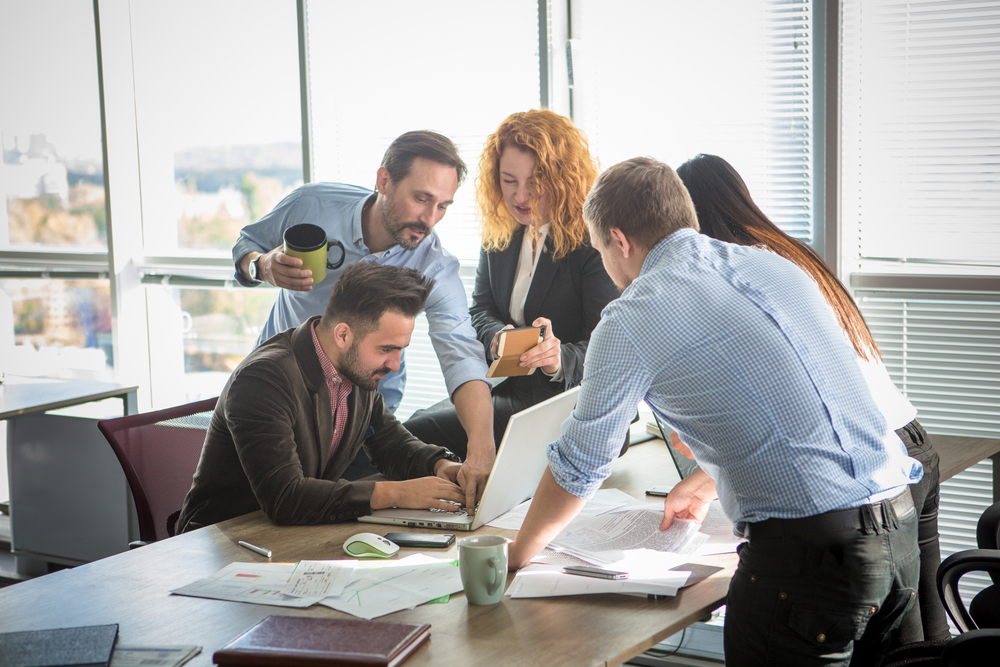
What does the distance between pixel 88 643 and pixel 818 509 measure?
1.11 m

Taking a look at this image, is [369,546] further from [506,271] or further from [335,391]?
[506,271]

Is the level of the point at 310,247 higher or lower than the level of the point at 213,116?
lower

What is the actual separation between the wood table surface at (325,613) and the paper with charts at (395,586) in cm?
3

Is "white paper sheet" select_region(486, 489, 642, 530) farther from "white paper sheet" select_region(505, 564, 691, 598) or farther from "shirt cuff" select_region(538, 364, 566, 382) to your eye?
"shirt cuff" select_region(538, 364, 566, 382)

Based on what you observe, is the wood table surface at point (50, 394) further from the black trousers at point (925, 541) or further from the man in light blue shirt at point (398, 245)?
the black trousers at point (925, 541)

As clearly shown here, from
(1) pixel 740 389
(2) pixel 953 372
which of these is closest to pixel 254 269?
(1) pixel 740 389

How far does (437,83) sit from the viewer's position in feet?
13.0

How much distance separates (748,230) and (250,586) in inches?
48.3

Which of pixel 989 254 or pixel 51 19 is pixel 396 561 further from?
pixel 51 19

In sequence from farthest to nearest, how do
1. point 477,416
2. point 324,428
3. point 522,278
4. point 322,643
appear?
1. point 522,278
2. point 477,416
3. point 324,428
4. point 322,643

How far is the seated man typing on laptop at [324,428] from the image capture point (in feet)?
6.15

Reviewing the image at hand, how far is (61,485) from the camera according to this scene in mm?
3469

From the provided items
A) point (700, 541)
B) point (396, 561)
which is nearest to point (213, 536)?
point (396, 561)

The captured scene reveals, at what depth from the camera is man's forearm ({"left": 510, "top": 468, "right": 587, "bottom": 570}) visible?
4.84 ft
